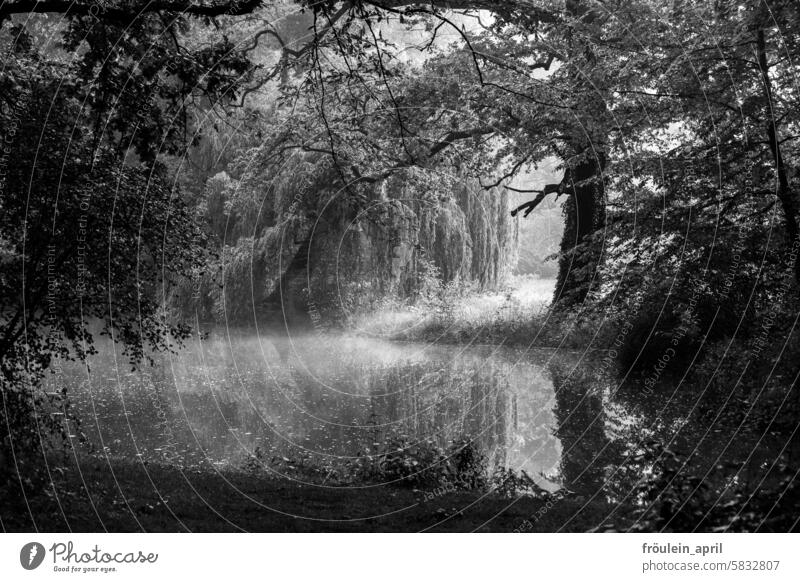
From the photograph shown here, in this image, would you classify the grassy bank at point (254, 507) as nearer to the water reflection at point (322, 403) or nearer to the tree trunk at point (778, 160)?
the water reflection at point (322, 403)

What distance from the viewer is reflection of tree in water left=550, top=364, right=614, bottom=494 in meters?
5.71

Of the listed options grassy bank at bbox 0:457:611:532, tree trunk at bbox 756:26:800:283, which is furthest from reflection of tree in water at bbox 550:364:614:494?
tree trunk at bbox 756:26:800:283

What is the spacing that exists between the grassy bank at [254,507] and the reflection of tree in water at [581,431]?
729 millimetres

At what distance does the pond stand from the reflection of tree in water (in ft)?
0.07

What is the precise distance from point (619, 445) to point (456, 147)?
608 centimetres

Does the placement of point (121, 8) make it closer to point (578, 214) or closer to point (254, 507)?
point (254, 507)

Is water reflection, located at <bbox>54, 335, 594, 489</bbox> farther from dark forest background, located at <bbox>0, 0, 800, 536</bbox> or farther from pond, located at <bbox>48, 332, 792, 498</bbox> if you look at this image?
dark forest background, located at <bbox>0, 0, 800, 536</bbox>

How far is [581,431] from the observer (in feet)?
23.9

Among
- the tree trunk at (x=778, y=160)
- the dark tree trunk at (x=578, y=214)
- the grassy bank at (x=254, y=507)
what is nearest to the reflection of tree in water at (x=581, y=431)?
the grassy bank at (x=254, y=507)

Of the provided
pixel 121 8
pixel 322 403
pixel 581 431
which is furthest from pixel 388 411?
pixel 121 8

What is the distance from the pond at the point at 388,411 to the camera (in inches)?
247

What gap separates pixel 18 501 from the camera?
374 cm

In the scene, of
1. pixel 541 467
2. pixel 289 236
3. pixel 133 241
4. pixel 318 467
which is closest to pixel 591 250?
pixel 541 467

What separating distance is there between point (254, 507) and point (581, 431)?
13.0ft
